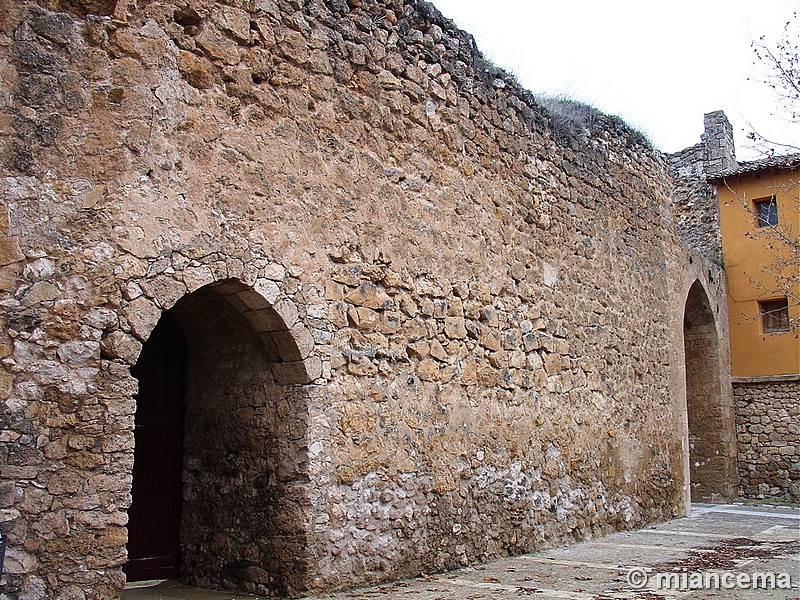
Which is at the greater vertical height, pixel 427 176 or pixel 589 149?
pixel 589 149

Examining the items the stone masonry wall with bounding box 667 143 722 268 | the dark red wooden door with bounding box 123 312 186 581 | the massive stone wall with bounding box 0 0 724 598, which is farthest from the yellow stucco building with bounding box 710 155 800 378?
the dark red wooden door with bounding box 123 312 186 581

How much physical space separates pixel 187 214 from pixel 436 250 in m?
2.31

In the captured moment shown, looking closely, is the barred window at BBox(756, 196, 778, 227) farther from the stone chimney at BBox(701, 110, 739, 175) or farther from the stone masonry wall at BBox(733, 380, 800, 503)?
the stone masonry wall at BBox(733, 380, 800, 503)

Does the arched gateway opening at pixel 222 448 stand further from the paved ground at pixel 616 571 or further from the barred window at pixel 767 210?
the barred window at pixel 767 210

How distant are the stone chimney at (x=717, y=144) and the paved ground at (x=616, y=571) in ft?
30.8

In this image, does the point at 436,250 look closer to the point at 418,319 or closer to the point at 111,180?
the point at 418,319

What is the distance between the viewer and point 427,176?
6246 mm

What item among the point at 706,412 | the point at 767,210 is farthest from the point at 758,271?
the point at 706,412

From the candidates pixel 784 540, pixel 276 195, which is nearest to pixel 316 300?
pixel 276 195

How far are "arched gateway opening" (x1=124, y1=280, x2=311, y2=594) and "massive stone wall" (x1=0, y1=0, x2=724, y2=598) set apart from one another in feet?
0.07

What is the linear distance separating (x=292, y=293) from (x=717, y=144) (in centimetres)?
1416

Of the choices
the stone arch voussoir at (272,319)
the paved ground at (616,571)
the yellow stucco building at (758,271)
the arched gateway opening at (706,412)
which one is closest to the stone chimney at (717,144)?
the yellow stucco building at (758,271)

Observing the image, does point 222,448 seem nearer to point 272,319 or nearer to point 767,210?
point 272,319

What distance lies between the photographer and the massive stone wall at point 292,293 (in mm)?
3902
